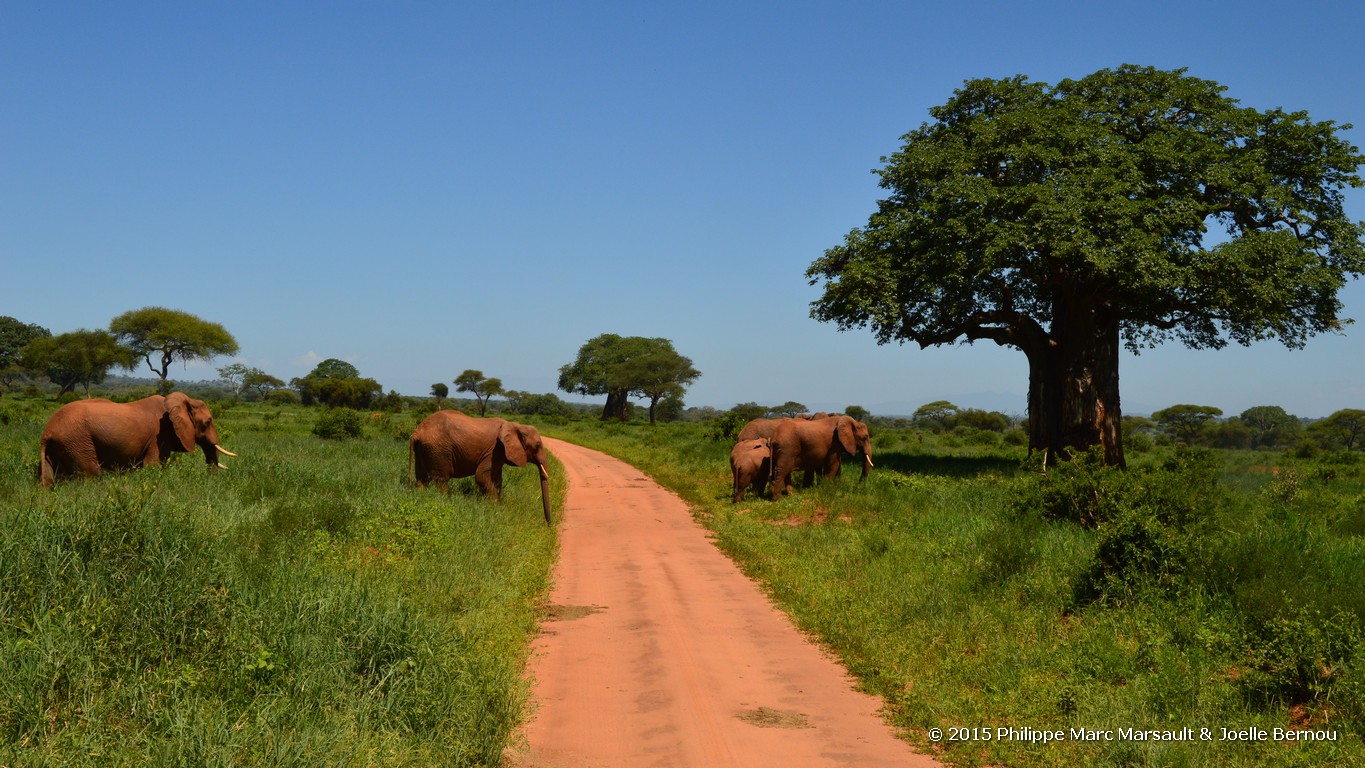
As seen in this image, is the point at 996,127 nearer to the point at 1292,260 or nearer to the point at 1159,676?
the point at 1292,260

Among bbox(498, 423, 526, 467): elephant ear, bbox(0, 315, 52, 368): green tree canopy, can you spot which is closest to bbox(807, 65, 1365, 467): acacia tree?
bbox(498, 423, 526, 467): elephant ear

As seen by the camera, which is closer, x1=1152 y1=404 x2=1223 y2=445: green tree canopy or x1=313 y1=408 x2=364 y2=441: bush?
x1=313 y1=408 x2=364 y2=441: bush

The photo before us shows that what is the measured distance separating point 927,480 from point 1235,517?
871 centimetres

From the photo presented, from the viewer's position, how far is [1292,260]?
19.8 meters

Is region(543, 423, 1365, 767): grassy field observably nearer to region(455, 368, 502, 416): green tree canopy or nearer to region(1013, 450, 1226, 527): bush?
region(1013, 450, 1226, 527): bush

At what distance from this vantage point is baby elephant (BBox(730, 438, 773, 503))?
63.7ft

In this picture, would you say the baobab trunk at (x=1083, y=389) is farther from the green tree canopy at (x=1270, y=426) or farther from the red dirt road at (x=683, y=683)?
the green tree canopy at (x=1270, y=426)

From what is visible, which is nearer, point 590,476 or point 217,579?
point 217,579

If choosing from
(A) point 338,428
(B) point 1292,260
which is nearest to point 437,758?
(B) point 1292,260

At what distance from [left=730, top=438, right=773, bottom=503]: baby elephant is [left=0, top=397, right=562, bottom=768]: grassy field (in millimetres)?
9504

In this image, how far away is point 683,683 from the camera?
25.1ft

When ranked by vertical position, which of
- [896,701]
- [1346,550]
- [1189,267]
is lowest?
[896,701]

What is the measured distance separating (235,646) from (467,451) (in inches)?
401

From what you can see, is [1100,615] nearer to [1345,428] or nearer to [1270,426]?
[1345,428]
